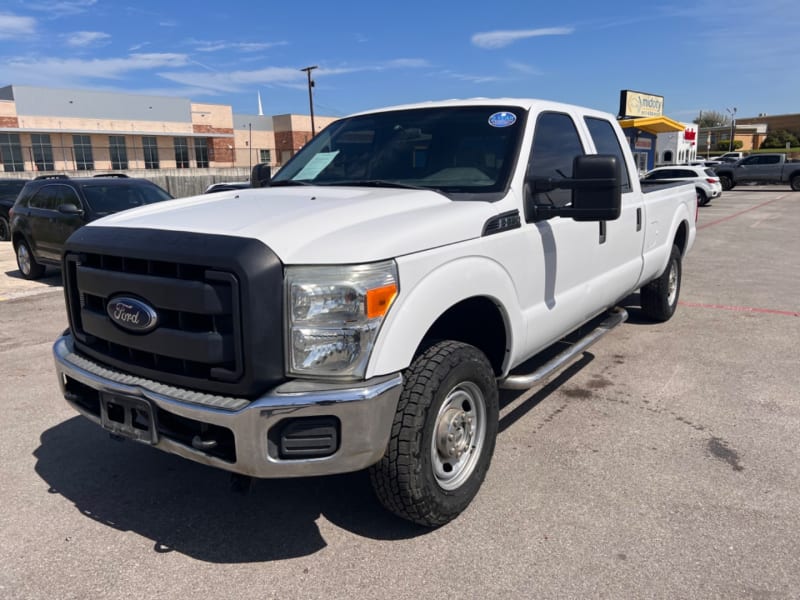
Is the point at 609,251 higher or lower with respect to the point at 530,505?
higher

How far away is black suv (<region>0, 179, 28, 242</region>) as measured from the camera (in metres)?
16.4

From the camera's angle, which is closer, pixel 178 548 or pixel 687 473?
pixel 178 548

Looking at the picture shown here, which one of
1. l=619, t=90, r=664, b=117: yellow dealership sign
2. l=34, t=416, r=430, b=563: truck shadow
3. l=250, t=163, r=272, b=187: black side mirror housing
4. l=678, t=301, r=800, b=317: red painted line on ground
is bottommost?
l=678, t=301, r=800, b=317: red painted line on ground

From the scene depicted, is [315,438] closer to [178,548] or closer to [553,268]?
[178,548]

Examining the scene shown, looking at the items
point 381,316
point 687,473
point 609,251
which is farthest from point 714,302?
point 381,316

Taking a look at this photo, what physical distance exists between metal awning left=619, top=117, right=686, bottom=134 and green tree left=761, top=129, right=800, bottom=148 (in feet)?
196

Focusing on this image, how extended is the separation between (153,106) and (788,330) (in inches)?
2053

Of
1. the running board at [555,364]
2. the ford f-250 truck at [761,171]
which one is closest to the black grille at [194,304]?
the running board at [555,364]

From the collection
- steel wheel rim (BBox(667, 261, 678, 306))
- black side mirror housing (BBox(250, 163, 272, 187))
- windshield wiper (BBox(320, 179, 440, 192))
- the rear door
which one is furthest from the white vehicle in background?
windshield wiper (BBox(320, 179, 440, 192))

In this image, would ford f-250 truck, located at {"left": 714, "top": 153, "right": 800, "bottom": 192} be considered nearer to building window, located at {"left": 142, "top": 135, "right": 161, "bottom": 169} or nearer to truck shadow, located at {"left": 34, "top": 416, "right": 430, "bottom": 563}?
truck shadow, located at {"left": 34, "top": 416, "right": 430, "bottom": 563}

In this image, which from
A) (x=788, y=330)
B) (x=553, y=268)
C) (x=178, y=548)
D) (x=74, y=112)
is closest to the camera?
(x=178, y=548)

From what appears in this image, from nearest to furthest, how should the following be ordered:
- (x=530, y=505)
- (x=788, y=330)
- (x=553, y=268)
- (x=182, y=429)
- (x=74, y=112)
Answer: (x=182, y=429) < (x=530, y=505) < (x=553, y=268) < (x=788, y=330) < (x=74, y=112)

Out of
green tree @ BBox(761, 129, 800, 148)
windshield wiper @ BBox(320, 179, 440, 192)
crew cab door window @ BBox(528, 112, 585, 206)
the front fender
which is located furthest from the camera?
green tree @ BBox(761, 129, 800, 148)

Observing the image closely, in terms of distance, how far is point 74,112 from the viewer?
150ft
